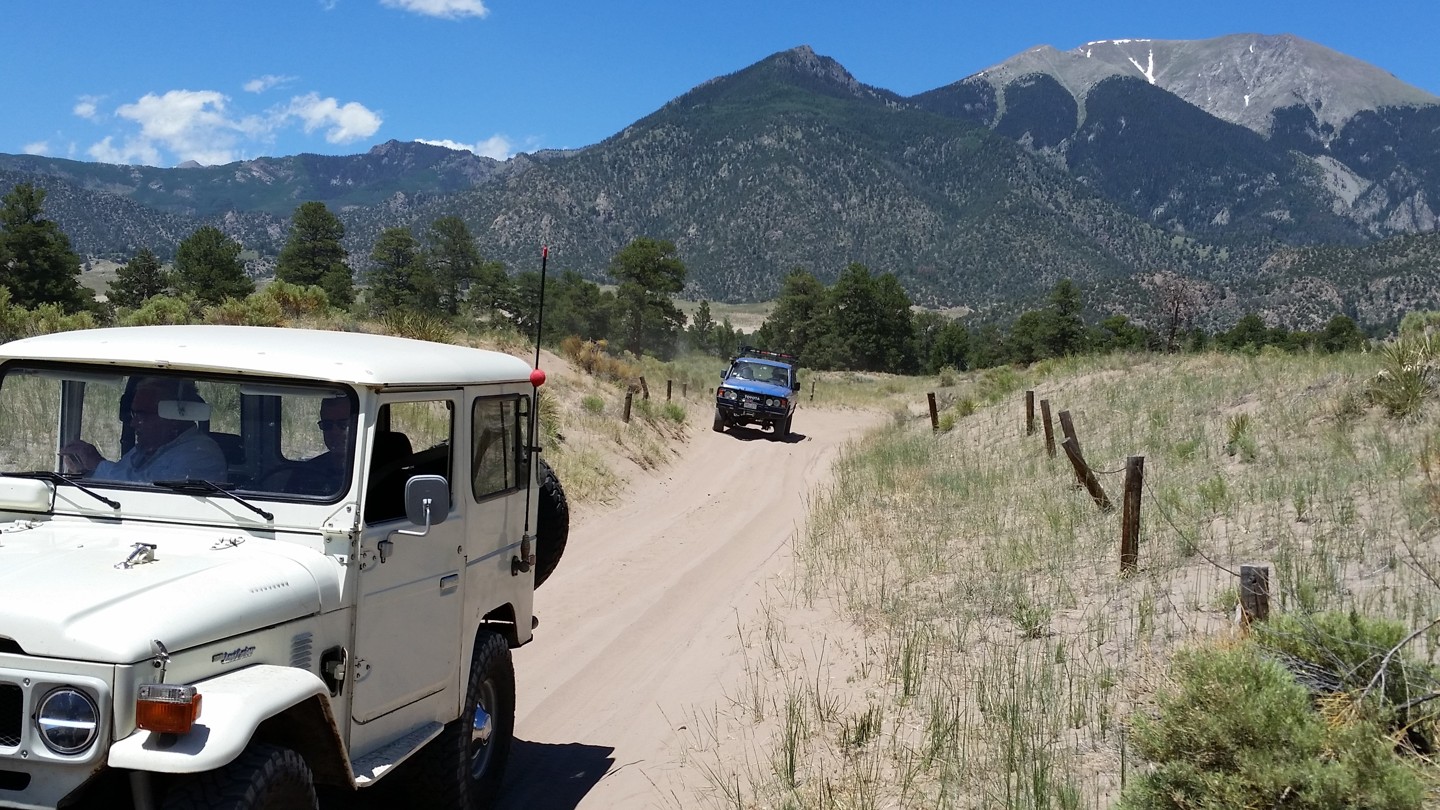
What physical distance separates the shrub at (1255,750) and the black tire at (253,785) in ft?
11.2

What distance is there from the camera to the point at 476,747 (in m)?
5.56

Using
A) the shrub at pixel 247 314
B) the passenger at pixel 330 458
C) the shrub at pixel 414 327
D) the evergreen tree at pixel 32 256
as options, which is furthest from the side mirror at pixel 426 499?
the evergreen tree at pixel 32 256

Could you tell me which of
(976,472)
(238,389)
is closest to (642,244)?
(976,472)

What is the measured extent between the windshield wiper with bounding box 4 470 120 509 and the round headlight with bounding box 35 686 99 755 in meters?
1.25

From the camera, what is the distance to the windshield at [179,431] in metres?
4.26

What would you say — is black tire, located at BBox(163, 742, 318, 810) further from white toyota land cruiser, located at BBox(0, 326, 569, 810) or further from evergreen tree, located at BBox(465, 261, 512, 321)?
evergreen tree, located at BBox(465, 261, 512, 321)

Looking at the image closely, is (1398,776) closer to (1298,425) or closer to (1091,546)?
(1091,546)

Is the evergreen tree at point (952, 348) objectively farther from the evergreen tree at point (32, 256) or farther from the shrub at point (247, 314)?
the shrub at point (247, 314)

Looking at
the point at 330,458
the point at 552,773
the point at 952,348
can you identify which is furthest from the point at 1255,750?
the point at 952,348

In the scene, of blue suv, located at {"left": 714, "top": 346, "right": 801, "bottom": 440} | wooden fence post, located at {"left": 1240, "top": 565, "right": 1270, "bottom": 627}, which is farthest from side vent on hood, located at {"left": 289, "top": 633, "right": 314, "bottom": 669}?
blue suv, located at {"left": 714, "top": 346, "right": 801, "bottom": 440}

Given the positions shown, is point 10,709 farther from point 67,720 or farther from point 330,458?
point 330,458

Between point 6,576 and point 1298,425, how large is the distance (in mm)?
13814

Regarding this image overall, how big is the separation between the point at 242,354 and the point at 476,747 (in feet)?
7.89

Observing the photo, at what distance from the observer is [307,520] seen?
13.5ft
